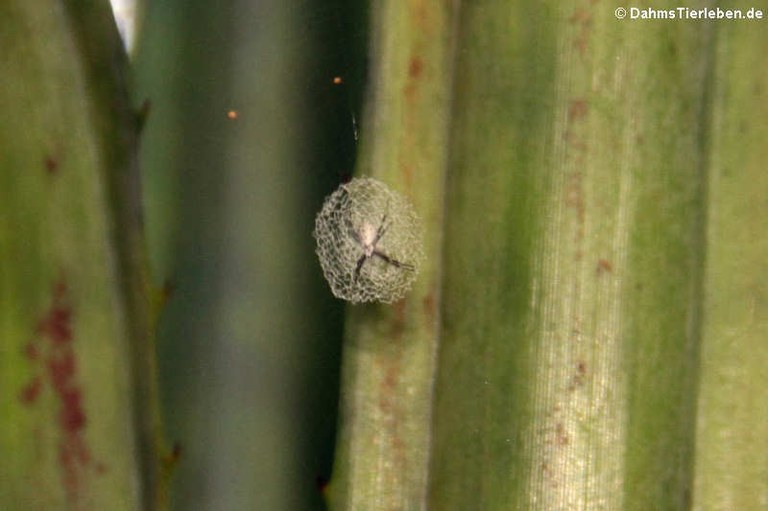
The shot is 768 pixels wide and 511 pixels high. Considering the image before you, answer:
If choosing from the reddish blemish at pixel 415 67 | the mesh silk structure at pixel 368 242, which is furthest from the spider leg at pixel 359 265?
the reddish blemish at pixel 415 67

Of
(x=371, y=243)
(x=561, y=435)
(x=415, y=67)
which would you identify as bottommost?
(x=561, y=435)

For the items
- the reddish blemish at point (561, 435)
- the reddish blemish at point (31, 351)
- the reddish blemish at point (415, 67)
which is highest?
the reddish blemish at point (415, 67)

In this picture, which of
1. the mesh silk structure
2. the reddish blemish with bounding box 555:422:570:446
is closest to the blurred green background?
the mesh silk structure

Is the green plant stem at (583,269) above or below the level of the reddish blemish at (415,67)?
below

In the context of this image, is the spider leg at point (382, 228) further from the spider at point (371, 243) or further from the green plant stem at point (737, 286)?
the green plant stem at point (737, 286)

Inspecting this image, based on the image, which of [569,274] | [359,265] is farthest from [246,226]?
[569,274]

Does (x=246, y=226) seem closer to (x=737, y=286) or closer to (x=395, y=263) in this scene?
(x=395, y=263)

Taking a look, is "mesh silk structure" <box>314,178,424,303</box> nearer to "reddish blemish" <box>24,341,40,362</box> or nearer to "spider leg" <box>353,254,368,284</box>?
"spider leg" <box>353,254,368,284</box>

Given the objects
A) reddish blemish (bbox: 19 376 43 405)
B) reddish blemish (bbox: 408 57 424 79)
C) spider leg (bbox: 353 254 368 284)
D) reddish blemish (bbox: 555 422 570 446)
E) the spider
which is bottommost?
reddish blemish (bbox: 555 422 570 446)
